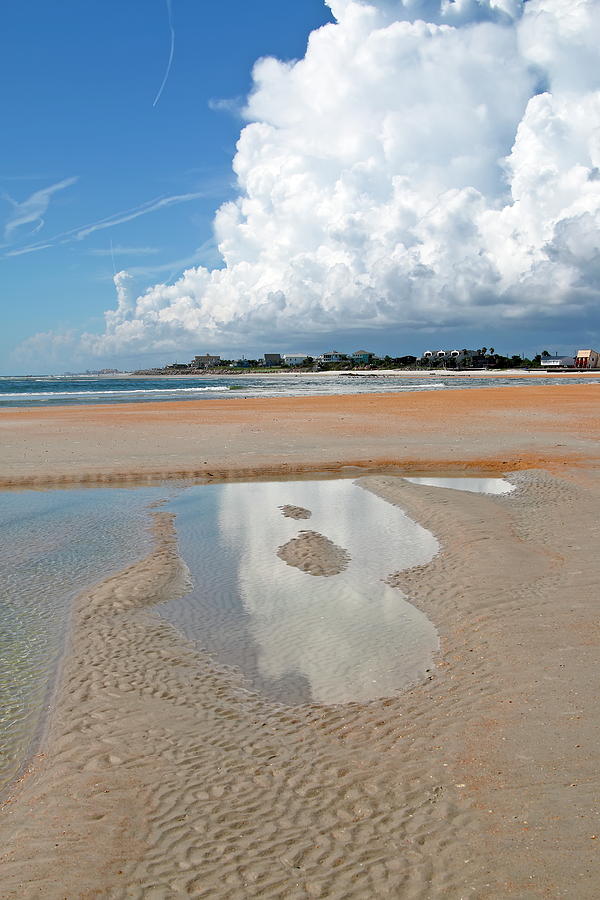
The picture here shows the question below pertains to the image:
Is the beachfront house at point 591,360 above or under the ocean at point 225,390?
above

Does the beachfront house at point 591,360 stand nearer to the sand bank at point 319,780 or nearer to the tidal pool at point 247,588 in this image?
the tidal pool at point 247,588

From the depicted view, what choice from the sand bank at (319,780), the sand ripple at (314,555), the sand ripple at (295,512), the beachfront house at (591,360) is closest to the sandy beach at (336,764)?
the sand bank at (319,780)

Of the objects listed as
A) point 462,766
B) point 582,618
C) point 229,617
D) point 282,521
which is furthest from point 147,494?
point 462,766

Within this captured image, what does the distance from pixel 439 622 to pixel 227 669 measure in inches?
125

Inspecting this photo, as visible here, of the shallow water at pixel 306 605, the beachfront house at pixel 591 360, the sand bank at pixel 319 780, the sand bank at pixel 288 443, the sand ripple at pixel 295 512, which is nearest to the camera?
the sand bank at pixel 319 780

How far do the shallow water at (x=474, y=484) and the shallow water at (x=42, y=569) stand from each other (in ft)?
26.9

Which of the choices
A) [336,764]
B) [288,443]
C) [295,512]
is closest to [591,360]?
[288,443]

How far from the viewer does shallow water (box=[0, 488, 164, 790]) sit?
7289mm

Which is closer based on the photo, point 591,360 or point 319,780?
point 319,780

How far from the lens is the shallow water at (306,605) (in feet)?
26.0

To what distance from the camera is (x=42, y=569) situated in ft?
40.9

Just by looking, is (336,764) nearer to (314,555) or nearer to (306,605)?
(306,605)

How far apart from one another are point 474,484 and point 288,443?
10.2 meters

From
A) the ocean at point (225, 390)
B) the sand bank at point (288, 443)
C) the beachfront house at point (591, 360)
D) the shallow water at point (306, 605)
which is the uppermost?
the beachfront house at point (591, 360)
